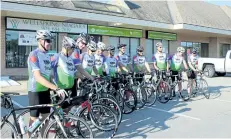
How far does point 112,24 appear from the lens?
63.6 ft

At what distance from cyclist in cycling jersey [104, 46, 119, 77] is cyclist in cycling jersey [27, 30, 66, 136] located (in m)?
2.96

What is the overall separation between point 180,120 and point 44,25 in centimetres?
1216

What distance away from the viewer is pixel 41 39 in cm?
404

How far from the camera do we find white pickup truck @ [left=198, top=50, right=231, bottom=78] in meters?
17.7

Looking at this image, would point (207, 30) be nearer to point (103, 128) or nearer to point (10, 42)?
point (10, 42)

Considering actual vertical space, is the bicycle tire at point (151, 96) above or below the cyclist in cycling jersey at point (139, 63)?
below

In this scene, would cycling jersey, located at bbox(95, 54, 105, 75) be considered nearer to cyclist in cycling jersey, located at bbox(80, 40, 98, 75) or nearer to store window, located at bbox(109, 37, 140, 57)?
cyclist in cycling jersey, located at bbox(80, 40, 98, 75)

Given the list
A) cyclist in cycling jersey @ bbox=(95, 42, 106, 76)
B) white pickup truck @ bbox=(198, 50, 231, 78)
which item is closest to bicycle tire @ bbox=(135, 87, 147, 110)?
cyclist in cycling jersey @ bbox=(95, 42, 106, 76)

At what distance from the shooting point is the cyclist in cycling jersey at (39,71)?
397 centimetres

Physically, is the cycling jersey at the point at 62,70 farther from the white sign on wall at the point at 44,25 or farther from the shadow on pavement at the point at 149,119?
the white sign on wall at the point at 44,25

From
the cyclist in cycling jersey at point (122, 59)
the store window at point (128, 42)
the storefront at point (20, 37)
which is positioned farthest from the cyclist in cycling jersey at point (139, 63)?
the store window at point (128, 42)

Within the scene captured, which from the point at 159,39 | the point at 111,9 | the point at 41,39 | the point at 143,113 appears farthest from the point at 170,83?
the point at 159,39

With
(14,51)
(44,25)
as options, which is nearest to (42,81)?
(14,51)

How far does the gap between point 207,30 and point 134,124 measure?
2019 cm
